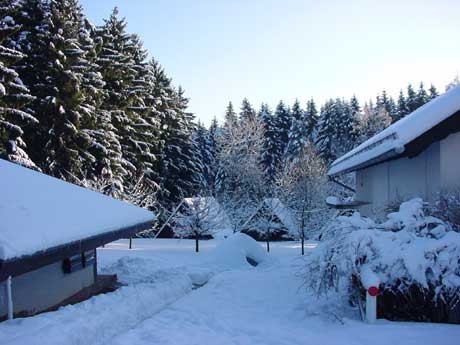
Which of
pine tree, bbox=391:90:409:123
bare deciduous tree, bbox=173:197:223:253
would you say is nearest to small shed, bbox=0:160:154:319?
bare deciduous tree, bbox=173:197:223:253

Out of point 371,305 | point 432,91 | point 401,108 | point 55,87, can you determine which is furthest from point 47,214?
point 432,91

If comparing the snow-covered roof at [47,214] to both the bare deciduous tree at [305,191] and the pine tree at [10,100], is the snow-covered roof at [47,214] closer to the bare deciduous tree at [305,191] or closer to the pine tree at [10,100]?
the pine tree at [10,100]

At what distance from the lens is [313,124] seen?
2115 inches

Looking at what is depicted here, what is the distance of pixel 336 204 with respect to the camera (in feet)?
57.1

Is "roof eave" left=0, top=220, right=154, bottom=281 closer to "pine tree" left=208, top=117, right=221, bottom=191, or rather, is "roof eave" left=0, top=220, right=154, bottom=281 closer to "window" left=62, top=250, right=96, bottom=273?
"window" left=62, top=250, right=96, bottom=273

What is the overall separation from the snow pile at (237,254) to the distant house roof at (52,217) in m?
4.85

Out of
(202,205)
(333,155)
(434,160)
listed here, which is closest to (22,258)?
(434,160)

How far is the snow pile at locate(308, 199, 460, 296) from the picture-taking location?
625 cm

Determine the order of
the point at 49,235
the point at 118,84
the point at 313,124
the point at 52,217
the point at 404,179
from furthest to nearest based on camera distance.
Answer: the point at 313,124, the point at 118,84, the point at 404,179, the point at 52,217, the point at 49,235

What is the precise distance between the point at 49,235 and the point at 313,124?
49998mm

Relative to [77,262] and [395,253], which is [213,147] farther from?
[395,253]

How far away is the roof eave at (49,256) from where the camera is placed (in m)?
4.65

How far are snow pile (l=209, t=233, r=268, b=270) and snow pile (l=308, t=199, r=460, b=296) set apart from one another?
7.42m

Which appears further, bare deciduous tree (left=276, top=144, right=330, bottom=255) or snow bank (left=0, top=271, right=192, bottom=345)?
bare deciduous tree (left=276, top=144, right=330, bottom=255)
